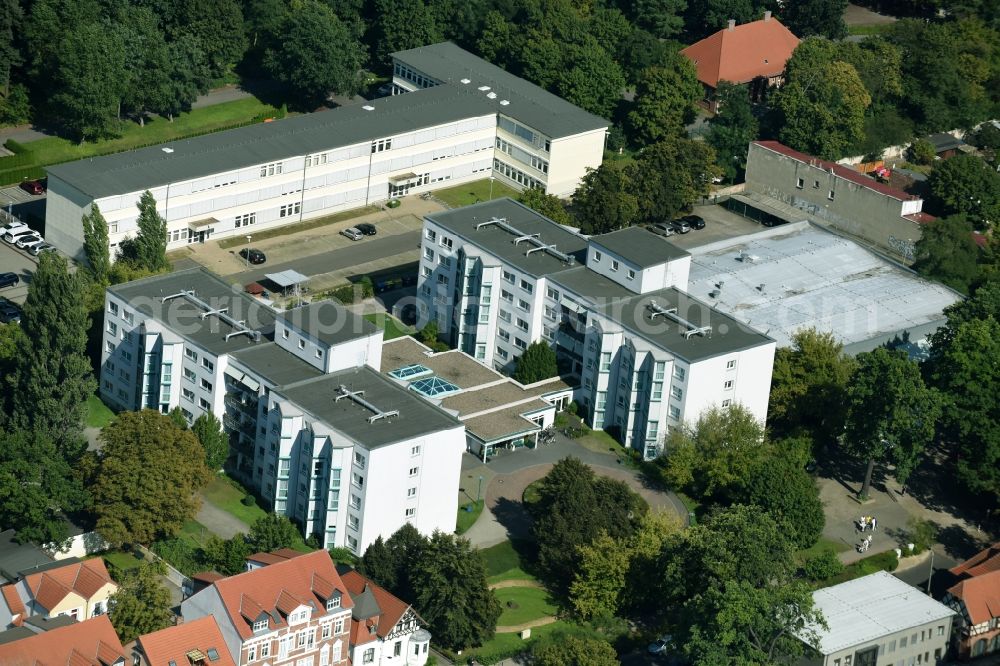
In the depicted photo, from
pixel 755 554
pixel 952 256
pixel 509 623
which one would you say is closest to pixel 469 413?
pixel 509 623

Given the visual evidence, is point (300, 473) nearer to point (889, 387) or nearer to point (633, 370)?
point (633, 370)

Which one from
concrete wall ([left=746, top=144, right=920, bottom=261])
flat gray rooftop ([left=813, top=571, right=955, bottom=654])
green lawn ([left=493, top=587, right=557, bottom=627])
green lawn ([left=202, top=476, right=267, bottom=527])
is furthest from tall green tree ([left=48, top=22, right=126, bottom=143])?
flat gray rooftop ([left=813, top=571, right=955, bottom=654])

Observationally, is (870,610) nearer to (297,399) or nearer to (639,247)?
(639,247)

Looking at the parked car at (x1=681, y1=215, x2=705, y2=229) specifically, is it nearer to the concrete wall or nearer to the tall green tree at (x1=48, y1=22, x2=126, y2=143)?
the concrete wall

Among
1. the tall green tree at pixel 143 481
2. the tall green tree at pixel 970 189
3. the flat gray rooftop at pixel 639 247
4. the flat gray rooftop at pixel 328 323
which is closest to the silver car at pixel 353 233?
the flat gray rooftop at pixel 639 247

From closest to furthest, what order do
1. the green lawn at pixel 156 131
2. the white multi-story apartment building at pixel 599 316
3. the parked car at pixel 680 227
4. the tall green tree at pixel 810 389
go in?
the white multi-story apartment building at pixel 599 316
the tall green tree at pixel 810 389
the parked car at pixel 680 227
the green lawn at pixel 156 131

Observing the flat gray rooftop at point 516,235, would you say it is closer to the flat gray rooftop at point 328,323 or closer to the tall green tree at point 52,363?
the flat gray rooftop at point 328,323
